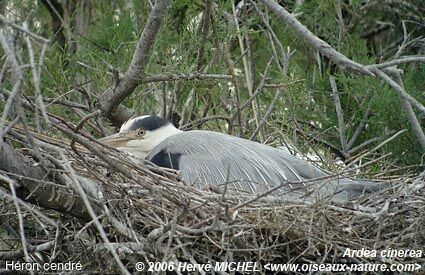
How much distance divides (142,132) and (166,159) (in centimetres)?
44

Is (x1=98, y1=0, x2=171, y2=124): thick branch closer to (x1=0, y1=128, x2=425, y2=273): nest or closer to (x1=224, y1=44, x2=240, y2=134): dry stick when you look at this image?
(x1=0, y1=128, x2=425, y2=273): nest

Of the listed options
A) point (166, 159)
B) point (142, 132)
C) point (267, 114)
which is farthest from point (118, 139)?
point (267, 114)

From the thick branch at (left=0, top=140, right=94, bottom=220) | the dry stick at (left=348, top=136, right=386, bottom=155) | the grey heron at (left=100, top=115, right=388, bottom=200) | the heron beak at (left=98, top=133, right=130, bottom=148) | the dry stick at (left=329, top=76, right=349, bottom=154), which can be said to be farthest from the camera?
the dry stick at (left=348, top=136, right=386, bottom=155)

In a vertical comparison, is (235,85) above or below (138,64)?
below

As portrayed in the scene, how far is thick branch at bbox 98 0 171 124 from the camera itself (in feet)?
11.3

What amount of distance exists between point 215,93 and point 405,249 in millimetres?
1426

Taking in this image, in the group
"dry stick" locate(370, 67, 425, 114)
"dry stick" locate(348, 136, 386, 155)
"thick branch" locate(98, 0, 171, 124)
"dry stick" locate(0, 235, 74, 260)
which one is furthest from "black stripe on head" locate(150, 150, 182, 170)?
"dry stick" locate(370, 67, 425, 114)

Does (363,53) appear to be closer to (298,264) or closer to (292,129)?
(292,129)

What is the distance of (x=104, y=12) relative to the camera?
5.61 meters

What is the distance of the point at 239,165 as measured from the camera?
398 cm

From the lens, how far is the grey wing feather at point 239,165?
3920 millimetres

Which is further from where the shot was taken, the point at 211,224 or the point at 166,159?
the point at 166,159

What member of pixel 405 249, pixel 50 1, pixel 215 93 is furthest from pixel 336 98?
pixel 50 1

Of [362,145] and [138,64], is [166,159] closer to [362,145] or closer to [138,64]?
[138,64]
